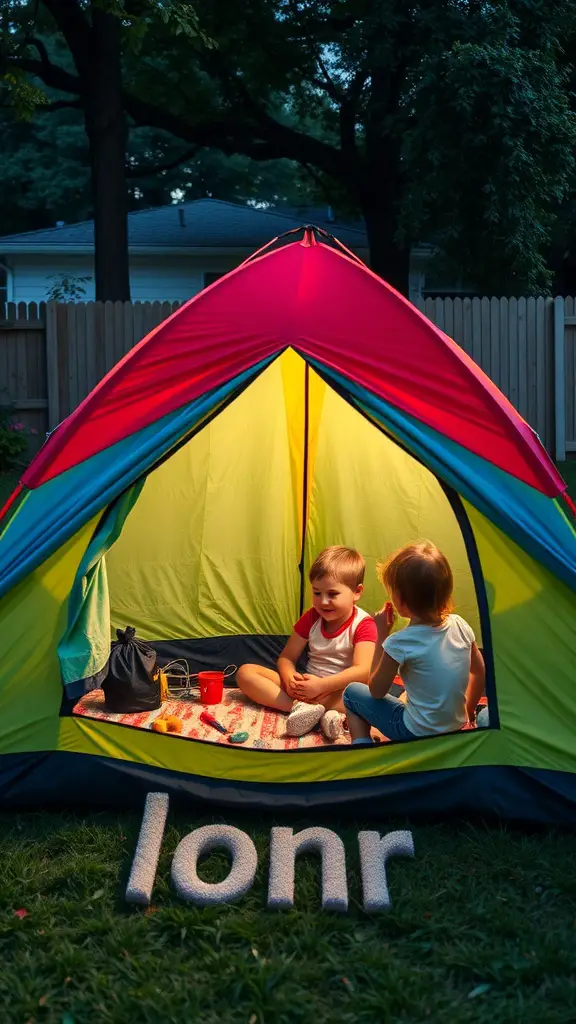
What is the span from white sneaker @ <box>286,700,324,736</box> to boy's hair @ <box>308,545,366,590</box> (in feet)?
1.74

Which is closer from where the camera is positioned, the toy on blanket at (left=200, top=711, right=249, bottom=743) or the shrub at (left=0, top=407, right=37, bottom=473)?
the toy on blanket at (left=200, top=711, right=249, bottom=743)

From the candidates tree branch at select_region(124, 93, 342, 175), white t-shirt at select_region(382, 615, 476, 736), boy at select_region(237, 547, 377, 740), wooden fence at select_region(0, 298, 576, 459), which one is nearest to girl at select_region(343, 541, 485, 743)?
white t-shirt at select_region(382, 615, 476, 736)

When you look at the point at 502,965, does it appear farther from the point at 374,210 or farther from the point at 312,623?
the point at 374,210

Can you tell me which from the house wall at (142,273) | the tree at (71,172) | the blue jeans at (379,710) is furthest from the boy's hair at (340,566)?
the tree at (71,172)

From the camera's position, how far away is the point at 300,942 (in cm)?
259

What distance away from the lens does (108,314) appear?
A: 10.9 meters

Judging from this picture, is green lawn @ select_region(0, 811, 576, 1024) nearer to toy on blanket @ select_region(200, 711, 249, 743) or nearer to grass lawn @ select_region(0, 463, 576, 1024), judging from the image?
grass lawn @ select_region(0, 463, 576, 1024)

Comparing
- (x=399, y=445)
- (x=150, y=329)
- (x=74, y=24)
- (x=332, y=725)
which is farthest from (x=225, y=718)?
(x=74, y=24)

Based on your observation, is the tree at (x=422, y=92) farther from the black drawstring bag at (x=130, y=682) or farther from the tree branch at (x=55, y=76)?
the black drawstring bag at (x=130, y=682)

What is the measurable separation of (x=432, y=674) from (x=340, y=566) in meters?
0.95

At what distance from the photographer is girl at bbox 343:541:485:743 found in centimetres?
333

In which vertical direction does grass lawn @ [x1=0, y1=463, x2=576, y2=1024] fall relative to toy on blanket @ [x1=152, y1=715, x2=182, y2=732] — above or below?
below

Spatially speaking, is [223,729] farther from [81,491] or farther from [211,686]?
[81,491]

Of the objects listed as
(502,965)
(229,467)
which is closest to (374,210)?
(229,467)
